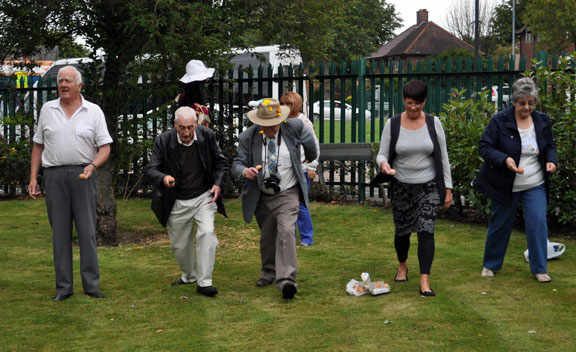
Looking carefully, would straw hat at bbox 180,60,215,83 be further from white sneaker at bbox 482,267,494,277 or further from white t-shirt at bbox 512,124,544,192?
white sneaker at bbox 482,267,494,277

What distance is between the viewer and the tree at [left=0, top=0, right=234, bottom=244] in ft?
28.6

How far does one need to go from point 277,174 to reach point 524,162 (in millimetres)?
2202

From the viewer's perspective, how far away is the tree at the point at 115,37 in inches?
343

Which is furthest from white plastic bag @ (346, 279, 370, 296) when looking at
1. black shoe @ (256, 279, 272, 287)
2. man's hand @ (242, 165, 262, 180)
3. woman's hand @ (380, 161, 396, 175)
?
man's hand @ (242, 165, 262, 180)

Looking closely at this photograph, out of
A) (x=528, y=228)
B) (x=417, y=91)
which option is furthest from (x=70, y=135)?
(x=528, y=228)

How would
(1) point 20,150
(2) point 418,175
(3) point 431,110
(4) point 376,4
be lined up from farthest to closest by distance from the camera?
(4) point 376,4 < (1) point 20,150 < (3) point 431,110 < (2) point 418,175

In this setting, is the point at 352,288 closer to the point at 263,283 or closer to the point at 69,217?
the point at 263,283

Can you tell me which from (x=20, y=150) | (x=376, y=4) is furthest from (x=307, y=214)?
(x=376, y=4)

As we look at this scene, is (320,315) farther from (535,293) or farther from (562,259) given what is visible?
(562,259)

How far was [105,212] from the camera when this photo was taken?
30.9 ft

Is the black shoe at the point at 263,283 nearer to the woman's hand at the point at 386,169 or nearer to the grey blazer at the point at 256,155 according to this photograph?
the grey blazer at the point at 256,155

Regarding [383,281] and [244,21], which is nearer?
[383,281]

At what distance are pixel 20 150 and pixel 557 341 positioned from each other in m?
10.4

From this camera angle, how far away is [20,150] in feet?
44.1
